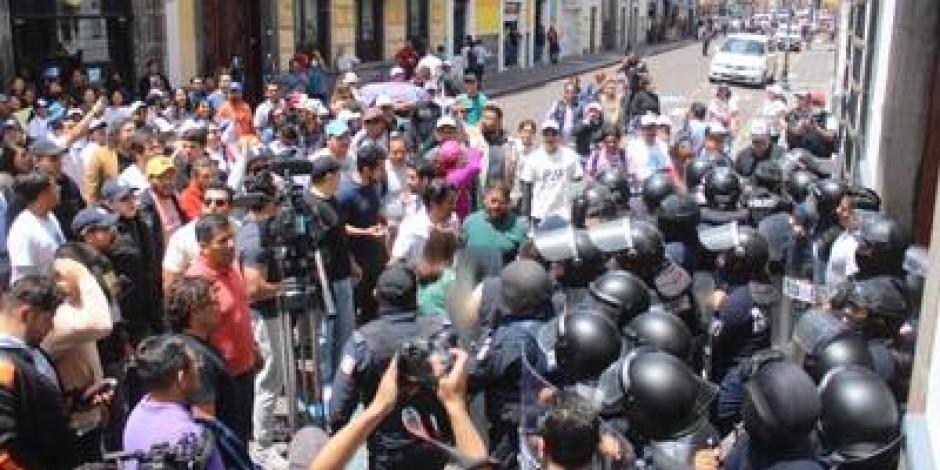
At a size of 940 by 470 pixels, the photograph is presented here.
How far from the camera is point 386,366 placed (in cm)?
451

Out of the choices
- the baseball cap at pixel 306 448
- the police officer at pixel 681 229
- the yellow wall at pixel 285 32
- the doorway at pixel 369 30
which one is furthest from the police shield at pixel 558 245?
the doorway at pixel 369 30

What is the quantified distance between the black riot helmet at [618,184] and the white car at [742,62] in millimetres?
26800

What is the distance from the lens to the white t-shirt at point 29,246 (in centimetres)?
600

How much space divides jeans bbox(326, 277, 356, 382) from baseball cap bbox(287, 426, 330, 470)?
10.4ft

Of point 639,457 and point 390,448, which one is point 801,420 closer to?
point 639,457

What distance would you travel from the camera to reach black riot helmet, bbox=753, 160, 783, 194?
8414 mm

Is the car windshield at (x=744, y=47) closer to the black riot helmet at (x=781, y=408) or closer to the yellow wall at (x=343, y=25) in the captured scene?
the yellow wall at (x=343, y=25)

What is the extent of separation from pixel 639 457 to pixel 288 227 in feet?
8.62

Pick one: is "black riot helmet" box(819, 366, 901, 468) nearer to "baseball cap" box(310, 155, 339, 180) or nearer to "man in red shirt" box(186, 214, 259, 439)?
"man in red shirt" box(186, 214, 259, 439)

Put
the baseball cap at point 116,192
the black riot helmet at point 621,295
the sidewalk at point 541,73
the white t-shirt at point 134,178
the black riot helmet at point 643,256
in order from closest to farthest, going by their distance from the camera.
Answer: the black riot helmet at point 621,295, the black riot helmet at point 643,256, the baseball cap at point 116,192, the white t-shirt at point 134,178, the sidewalk at point 541,73

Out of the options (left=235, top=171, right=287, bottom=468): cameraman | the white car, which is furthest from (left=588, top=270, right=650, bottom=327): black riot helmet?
the white car

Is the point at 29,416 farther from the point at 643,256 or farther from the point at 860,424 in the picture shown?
the point at 643,256

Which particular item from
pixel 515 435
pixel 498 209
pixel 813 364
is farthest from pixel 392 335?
pixel 498 209

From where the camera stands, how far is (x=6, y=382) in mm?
3918
